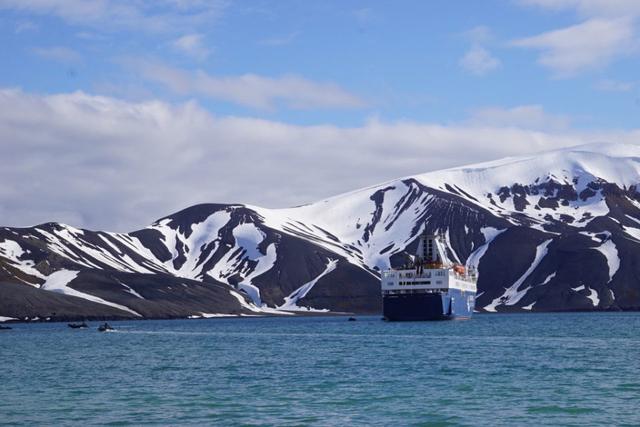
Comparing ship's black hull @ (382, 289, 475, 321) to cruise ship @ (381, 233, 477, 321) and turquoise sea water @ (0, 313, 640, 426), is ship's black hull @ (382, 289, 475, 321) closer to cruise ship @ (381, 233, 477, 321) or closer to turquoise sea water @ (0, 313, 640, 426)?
cruise ship @ (381, 233, 477, 321)

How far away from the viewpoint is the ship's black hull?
141m

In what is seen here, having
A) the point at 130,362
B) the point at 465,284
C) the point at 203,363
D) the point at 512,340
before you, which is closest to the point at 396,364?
the point at 203,363

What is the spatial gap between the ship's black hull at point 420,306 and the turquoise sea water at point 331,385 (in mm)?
61348

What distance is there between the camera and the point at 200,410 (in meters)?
39.5

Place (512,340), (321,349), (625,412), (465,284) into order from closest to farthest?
(625,412), (321,349), (512,340), (465,284)

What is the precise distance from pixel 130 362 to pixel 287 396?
77.5ft

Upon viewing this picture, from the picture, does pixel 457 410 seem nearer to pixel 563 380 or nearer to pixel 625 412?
pixel 625 412

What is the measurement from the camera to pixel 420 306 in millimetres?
141250

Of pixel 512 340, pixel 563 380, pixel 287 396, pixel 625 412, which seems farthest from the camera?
pixel 512 340

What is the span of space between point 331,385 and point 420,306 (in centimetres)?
9422

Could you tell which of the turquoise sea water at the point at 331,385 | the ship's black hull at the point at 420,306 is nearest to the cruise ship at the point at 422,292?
the ship's black hull at the point at 420,306

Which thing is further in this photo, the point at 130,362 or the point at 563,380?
the point at 130,362

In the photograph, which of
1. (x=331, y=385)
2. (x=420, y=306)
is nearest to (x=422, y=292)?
(x=420, y=306)

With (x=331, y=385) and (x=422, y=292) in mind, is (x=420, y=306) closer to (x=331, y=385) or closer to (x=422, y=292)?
(x=422, y=292)
